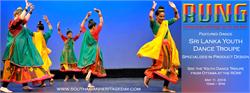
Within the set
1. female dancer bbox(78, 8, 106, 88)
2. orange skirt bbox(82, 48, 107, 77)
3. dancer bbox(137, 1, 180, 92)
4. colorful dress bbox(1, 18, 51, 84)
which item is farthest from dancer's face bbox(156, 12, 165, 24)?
colorful dress bbox(1, 18, 51, 84)

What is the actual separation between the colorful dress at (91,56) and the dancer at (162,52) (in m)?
0.40

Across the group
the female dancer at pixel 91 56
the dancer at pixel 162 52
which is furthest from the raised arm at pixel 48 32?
the dancer at pixel 162 52

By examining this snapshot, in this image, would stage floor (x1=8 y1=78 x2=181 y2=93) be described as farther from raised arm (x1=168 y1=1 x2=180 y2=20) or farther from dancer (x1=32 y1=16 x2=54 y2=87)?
raised arm (x1=168 y1=1 x2=180 y2=20)

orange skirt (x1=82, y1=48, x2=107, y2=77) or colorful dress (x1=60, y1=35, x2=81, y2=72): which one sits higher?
colorful dress (x1=60, y1=35, x2=81, y2=72)

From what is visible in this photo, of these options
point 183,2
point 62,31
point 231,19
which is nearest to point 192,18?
point 183,2

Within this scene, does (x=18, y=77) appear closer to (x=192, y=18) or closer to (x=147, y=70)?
(x=147, y=70)

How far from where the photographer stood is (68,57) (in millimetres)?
3207

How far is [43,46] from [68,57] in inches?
10.8

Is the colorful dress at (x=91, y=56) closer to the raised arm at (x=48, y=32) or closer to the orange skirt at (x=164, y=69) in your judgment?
the raised arm at (x=48, y=32)

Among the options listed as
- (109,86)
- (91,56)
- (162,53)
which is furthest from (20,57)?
(162,53)

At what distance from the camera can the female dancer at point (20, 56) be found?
3.14 m

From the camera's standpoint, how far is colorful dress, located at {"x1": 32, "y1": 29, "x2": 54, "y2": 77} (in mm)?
3205

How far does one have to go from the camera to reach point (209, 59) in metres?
Result: 3.12

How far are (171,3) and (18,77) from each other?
1646mm
